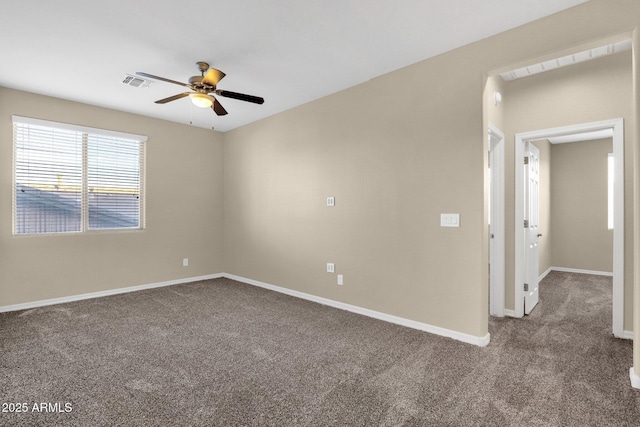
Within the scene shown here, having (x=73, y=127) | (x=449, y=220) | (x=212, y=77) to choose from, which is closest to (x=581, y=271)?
(x=449, y=220)

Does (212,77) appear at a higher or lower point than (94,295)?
higher

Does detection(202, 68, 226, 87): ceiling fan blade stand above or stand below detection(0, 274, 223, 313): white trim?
above

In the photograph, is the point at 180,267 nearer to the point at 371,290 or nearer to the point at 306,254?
the point at 306,254

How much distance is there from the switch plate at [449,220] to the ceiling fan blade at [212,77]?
2516 millimetres

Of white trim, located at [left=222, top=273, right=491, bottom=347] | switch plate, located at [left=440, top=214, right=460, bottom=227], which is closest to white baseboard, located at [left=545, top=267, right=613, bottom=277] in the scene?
white trim, located at [left=222, top=273, right=491, bottom=347]

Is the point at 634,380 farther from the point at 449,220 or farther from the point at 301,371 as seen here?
the point at 301,371

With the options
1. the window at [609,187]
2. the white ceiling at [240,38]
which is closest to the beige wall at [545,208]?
the window at [609,187]

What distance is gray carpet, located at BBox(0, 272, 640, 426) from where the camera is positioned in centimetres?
190

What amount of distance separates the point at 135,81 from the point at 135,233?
2377 millimetres

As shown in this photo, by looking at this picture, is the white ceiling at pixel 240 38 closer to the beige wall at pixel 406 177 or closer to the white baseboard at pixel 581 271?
the beige wall at pixel 406 177

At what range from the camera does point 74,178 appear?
14.5 feet

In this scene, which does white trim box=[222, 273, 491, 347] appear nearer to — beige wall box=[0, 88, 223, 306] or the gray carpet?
the gray carpet

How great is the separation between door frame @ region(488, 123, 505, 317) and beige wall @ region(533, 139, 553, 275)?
2.50m

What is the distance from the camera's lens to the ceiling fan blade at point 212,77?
9.68 feet
